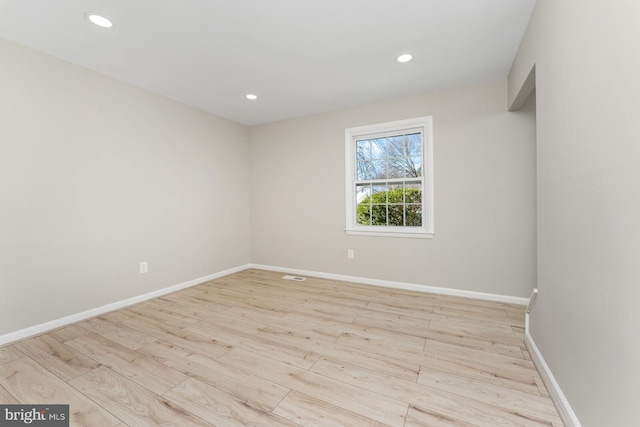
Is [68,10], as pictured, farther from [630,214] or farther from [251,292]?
[630,214]

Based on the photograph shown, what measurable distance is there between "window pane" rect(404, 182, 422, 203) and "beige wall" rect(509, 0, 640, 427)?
1.68 m

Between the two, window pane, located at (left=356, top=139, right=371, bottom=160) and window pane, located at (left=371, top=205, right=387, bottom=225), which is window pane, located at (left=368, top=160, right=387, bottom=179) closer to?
window pane, located at (left=356, top=139, right=371, bottom=160)

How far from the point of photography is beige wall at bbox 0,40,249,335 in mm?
2203

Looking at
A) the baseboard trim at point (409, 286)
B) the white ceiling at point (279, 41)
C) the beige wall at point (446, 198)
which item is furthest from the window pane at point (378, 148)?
the baseboard trim at point (409, 286)

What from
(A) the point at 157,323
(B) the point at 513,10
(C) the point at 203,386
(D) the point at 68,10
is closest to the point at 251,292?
(A) the point at 157,323

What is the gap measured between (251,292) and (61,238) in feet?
6.38

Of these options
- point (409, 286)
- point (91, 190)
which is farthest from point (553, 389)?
point (91, 190)

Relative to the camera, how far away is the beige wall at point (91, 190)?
220 cm

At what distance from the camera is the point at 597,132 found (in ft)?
3.72

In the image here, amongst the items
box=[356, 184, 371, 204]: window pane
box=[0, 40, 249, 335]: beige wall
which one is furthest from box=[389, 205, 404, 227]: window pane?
box=[0, 40, 249, 335]: beige wall

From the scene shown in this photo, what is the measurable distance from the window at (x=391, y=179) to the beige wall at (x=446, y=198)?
102 mm

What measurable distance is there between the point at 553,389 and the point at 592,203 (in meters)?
1.09

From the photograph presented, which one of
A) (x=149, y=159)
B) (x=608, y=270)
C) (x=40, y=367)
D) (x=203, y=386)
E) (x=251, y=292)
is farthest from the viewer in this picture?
(x=251, y=292)

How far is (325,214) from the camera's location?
4.00m
